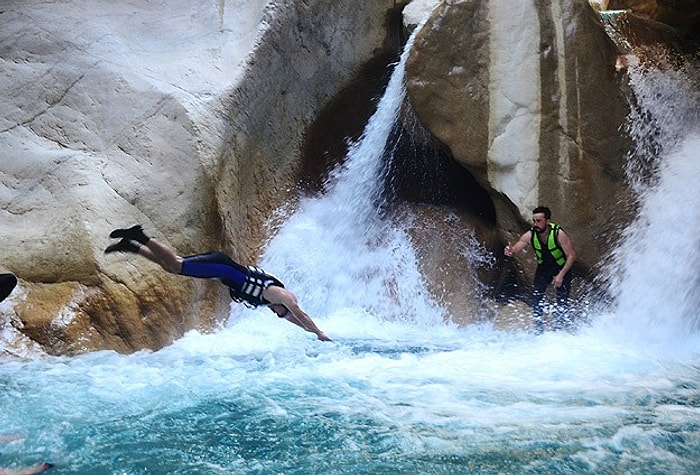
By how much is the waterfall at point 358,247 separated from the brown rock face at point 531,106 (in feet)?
2.58

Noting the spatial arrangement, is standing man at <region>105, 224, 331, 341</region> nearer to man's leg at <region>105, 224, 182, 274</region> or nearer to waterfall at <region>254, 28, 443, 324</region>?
man's leg at <region>105, 224, 182, 274</region>

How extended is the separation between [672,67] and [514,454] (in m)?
6.63

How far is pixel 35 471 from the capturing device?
370 cm

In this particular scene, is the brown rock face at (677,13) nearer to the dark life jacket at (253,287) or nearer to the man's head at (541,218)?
the man's head at (541,218)

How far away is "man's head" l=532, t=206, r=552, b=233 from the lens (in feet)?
25.7

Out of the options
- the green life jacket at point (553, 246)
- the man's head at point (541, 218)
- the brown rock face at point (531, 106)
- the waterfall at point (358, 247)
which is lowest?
the waterfall at point (358, 247)

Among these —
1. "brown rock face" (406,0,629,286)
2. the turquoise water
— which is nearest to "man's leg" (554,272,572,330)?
"brown rock face" (406,0,629,286)

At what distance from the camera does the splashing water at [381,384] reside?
3.96m

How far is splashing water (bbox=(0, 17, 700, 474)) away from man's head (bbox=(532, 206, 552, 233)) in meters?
1.06

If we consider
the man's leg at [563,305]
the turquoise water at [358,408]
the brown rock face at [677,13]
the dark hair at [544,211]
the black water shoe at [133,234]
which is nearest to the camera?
the turquoise water at [358,408]

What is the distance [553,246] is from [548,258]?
17 cm

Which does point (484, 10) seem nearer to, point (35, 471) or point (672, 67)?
point (672, 67)

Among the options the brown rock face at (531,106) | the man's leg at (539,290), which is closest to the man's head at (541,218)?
the man's leg at (539,290)

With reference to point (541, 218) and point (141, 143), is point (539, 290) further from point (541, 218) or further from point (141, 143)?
point (141, 143)
